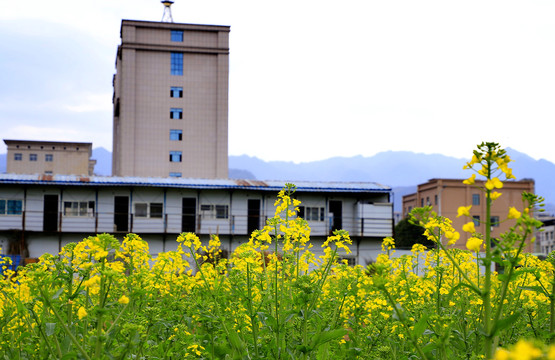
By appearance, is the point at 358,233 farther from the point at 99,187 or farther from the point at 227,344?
the point at 227,344

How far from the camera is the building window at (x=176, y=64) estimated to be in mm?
48469

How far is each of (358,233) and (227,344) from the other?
28.0 metres

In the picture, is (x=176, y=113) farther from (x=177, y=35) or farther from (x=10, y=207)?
(x=10, y=207)

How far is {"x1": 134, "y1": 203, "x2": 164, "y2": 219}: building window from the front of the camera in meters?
31.3

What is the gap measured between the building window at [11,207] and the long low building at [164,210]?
5 centimetres

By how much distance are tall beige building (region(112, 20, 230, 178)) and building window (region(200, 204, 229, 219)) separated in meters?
16.3

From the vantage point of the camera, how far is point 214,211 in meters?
32.0

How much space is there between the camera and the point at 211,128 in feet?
160

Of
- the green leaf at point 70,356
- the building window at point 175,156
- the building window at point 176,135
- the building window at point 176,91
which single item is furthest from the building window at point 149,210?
the green leaf at point 70,356

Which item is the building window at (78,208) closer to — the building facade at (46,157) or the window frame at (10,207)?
the window frame at (10,207)

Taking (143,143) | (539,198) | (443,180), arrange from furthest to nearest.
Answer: (443,180)
(143,143)
(539,198)

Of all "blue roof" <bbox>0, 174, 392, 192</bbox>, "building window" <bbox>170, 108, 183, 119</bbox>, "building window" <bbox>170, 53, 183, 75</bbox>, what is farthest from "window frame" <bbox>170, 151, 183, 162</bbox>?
"blue roof" <bbox>0, 174, 392, 192</bbox>

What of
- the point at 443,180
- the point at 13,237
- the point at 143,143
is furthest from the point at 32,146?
the point at 443,180

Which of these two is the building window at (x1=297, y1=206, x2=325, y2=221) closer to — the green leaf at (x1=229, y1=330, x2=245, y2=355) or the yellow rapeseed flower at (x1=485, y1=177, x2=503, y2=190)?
the green leaf at (x1=229, y1=330, x2=245, y2=355)
